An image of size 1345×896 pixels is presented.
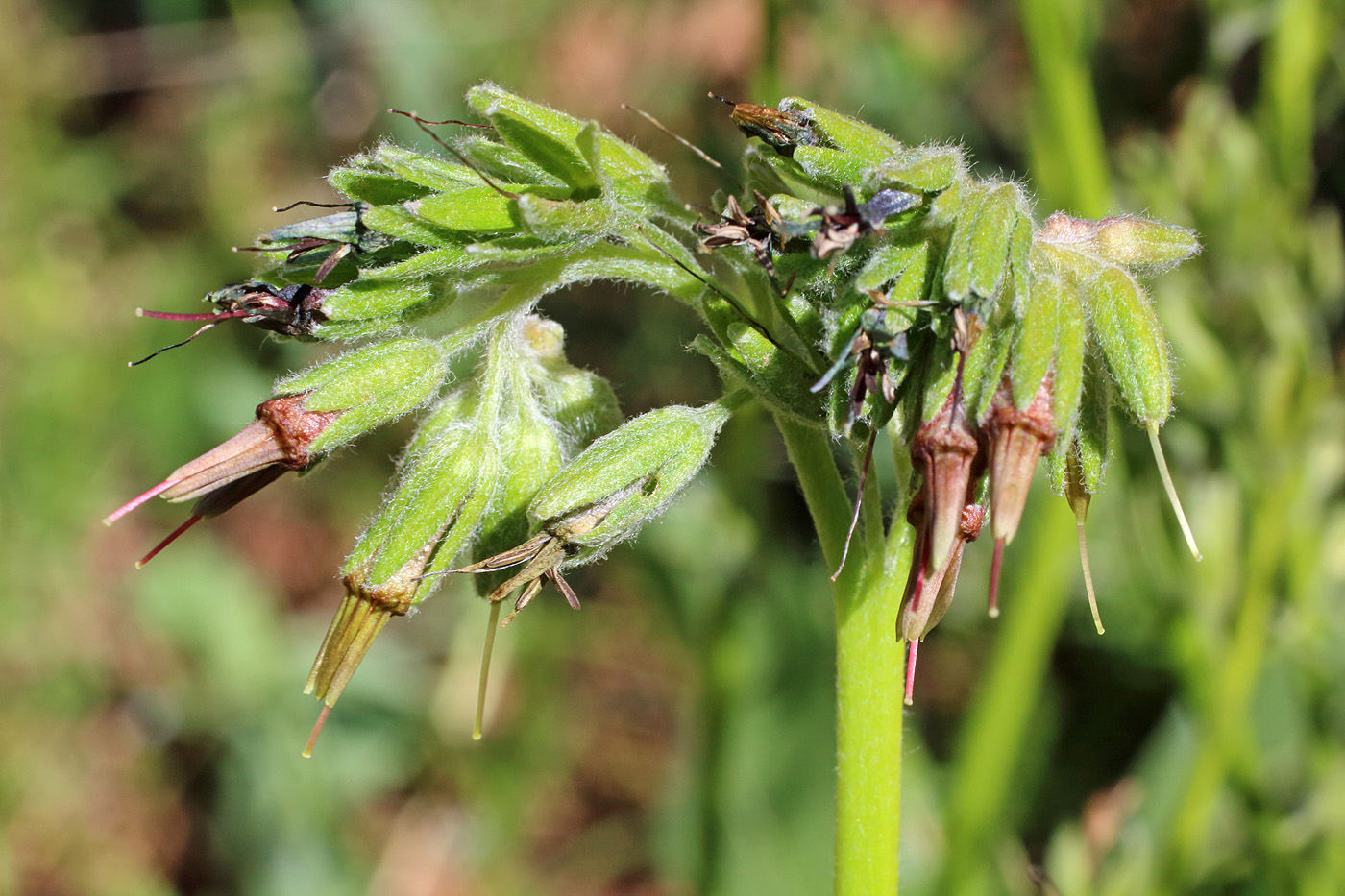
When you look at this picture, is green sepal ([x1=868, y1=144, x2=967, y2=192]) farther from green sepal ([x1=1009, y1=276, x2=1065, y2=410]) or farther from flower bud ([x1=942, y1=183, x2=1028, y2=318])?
green sepal ([x1=1009, y1=276, x2=1065, y2=410])

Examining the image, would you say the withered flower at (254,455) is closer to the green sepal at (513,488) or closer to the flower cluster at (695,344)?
the flower cluster at (695,344)

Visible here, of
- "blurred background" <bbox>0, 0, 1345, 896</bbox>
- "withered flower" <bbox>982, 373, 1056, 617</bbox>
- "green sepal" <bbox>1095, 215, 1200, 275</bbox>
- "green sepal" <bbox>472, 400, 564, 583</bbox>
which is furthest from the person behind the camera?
"blurred background" <bbox>0, 0, 1345, 896</bbox>

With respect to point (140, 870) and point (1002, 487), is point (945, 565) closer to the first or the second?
point (1002, 487)

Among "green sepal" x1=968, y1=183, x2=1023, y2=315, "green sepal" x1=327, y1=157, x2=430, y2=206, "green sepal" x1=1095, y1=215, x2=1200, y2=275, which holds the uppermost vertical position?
"green sepal" x1=968, y1=183, x2=1023, y2=315

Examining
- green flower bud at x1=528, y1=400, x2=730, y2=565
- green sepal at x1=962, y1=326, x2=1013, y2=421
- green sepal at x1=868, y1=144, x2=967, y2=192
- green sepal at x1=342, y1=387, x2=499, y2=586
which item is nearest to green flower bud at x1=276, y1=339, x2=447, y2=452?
green sepal at x1=342, y1=387, x2=499, y2=586

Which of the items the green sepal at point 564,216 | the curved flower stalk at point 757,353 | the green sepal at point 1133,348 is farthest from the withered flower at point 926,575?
the green sepal at point 564,216

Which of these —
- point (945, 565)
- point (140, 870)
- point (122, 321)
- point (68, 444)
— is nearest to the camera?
point (945, 565)

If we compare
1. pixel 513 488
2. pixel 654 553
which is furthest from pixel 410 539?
pixel 654 553

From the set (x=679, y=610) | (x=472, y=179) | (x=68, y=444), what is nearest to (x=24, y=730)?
(x=68, y=444)

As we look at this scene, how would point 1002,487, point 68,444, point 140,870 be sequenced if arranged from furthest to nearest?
point 68,444 → point 140,870 → point 1002,487
